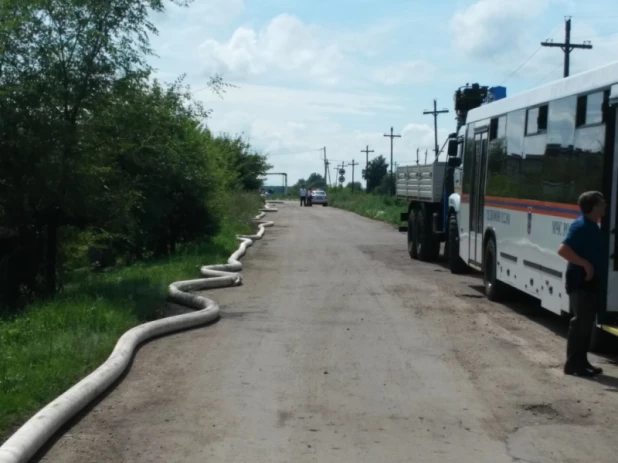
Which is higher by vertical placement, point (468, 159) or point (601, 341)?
point (468, 159)

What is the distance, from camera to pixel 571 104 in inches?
431

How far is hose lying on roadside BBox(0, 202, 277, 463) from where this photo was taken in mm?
6297

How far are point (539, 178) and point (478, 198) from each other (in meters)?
4.21

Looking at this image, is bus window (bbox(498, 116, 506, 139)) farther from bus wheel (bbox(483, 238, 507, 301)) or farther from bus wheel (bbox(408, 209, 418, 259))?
bus wheel (bbox(408, 209, 418, 259))

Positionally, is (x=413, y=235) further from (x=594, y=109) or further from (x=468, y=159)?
(x=594, y=109)

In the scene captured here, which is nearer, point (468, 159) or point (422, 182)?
point (468, 159)

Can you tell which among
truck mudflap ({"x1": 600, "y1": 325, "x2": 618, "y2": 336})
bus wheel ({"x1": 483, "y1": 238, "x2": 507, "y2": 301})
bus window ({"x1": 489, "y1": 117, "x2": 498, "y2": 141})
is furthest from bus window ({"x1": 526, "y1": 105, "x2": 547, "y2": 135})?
truck mudflap ({"x1": 600, "y1": 325, "x2": 618, "y2": 336})

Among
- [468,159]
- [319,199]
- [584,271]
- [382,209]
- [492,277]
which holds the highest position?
[468,159]

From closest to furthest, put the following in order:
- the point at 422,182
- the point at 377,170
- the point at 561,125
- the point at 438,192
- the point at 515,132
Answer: the point at 561,125, the point at 515,132, the point at 438,192, the point at 422,182, the point at 377,170

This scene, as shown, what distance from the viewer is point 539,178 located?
40.0ft

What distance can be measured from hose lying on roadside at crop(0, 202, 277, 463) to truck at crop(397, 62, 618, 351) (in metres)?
4.51

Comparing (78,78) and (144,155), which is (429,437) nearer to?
(78,78)

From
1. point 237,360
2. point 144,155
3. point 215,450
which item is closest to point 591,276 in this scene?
point 237,360

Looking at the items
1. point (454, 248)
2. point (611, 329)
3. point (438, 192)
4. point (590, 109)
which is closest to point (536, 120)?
point (590, 109)
